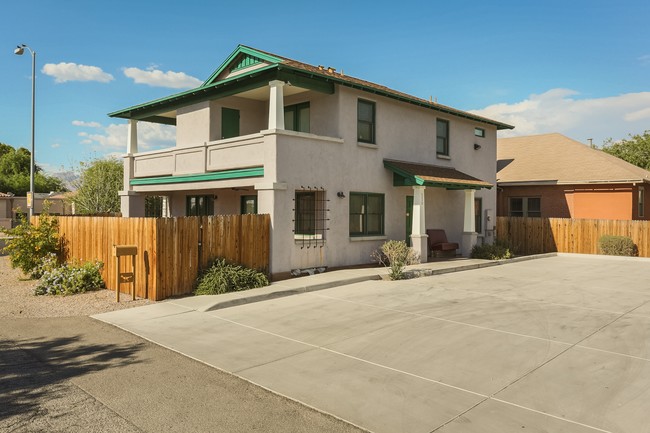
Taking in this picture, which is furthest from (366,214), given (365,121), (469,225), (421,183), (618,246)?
(618,246)

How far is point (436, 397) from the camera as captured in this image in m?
5.55

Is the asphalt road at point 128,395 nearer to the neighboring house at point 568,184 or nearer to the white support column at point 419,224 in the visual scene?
the white support column at point 419,224

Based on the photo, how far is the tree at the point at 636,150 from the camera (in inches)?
1977

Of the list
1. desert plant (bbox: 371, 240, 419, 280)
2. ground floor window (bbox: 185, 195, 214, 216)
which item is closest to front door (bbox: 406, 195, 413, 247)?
desert plant (bbox: 371, 240, 419, 280)

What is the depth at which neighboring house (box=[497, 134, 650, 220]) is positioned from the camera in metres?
25.3

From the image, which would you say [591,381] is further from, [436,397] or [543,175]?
[543,175]

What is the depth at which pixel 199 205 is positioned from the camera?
2175 centimetres

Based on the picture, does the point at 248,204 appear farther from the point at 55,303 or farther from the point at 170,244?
the point at 55,303

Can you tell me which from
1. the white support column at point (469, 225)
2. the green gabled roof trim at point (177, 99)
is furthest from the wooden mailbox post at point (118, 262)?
the white support column at point (469, 225)

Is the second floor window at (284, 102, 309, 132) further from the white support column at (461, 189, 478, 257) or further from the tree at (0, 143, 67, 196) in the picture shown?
the tree at (0, 143, 67, 196)

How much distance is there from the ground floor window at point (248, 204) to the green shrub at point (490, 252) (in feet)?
32.6

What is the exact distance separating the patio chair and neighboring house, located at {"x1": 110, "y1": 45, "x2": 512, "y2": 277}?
65cm

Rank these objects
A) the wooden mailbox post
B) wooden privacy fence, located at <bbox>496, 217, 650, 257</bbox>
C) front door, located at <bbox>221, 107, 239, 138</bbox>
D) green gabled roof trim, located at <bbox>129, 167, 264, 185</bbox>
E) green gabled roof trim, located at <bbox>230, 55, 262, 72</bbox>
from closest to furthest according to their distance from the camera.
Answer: the wooden mailbox post
green gabled roof trim, located at <bbox>129, 167, 264, 185</bbox>
green gabled roof trim, located at <bbox>230, 55, 262, 72</bbox>
front door, located at <bbox>221, 107, 239, 138</bbox>
wooden privacy fence, located at <bbox>496, 217, 650, 257</bbox>

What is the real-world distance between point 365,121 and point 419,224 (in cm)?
445
